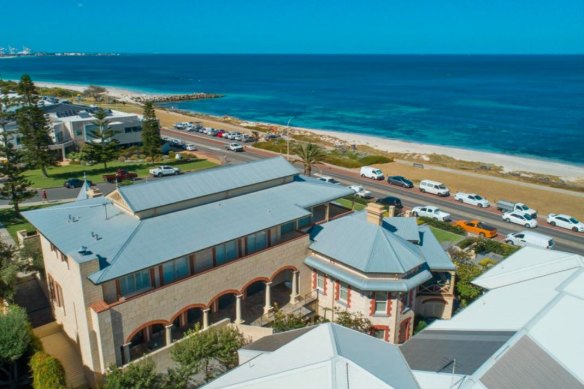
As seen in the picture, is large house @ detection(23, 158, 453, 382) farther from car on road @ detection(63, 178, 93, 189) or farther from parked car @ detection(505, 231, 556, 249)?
car on road @ detection(63, 178, 93, 189)

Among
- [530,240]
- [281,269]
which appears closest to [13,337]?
[281,269]

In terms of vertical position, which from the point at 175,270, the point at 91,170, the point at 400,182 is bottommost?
the point at 400,182

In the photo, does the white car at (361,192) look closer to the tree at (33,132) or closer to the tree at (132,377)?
the tree at (33,132)

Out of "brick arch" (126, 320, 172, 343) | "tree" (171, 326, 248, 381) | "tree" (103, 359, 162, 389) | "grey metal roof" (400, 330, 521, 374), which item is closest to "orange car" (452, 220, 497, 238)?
"grey metal roof" (400, 330, 521, 374)

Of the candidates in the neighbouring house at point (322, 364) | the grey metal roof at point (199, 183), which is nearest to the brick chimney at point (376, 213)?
the grey metal roof at point (199, 183)

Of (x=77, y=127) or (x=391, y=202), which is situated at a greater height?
(x=77, y=127)

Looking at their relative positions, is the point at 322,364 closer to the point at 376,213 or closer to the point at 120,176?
the point at 376,213
